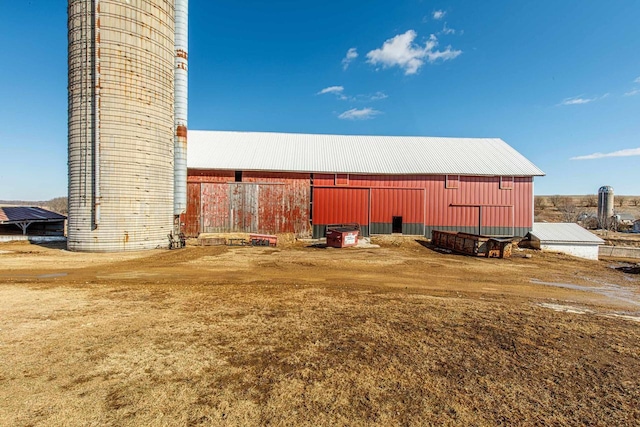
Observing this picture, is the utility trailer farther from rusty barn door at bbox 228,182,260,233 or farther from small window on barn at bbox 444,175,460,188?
rusty barn door at bbox 228,182,260,233

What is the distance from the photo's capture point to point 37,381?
4309mm

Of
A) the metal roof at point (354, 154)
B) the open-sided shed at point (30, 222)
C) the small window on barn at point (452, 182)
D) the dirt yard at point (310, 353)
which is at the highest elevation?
the metal roof at point (354, 154)

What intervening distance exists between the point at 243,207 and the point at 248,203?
1.68 feet

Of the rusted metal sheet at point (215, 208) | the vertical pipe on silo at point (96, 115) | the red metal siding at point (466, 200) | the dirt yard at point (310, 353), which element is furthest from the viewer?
the red metal siding at point (466, 200)

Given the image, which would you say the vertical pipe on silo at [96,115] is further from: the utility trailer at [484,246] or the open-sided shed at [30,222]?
the utility trailer at [484,246]

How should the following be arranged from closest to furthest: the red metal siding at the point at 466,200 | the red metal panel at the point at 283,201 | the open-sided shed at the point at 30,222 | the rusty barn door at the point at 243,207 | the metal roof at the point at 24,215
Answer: the metal roof at the point at 24,215 → the open-sided shed at the point at 30,222 → the rusty barn door at the point at 243,207 → the red metal panel at the point at 283,201 → the red metal siding at the point at 466,200

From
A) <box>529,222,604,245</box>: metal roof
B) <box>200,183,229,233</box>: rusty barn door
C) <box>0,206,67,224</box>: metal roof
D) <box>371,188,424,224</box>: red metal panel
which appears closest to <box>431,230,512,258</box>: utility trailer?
<box>371,188,424,224</box>: red metal panel

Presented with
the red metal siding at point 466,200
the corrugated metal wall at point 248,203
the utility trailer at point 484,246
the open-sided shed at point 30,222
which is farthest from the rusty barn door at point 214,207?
the utility trailer at point 484,246

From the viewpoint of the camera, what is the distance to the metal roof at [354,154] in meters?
25.0

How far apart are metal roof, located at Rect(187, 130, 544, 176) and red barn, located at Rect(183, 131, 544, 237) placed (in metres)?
0.09

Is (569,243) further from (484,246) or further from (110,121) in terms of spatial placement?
(110,121)

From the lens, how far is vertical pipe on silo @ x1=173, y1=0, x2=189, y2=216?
19578 millimetres

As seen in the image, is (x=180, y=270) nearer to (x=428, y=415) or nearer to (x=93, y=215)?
(x=93, y=215)

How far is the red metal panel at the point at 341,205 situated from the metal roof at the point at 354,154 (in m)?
1.75
